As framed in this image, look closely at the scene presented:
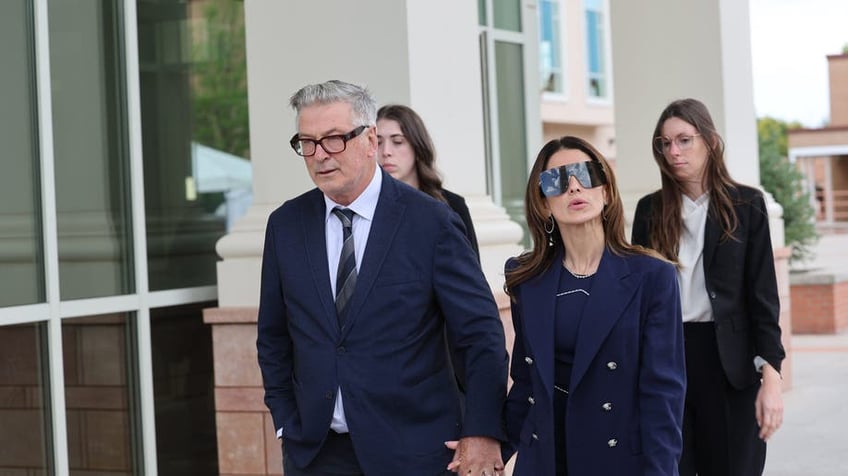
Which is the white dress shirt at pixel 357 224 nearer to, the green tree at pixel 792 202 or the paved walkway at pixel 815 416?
the paved walkway at pixel 815 416

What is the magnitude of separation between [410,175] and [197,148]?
6.57 feet

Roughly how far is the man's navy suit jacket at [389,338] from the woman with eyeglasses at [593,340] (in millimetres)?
147

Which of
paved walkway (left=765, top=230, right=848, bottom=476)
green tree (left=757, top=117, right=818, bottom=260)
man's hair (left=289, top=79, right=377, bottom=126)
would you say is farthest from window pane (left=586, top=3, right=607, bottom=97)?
man's hair (left=289, top=79, right=377, bottom=126)

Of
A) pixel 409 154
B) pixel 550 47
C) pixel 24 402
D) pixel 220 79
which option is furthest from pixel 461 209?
pixel 550 47

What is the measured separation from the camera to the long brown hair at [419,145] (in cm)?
499

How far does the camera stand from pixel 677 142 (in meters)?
5.06

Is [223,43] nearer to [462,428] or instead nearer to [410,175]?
[410,175]

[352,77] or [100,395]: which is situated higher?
[352,77]

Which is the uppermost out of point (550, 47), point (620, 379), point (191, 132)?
point (550, 47)

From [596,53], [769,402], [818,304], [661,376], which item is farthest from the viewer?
[596,53]

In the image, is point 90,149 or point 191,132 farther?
point 191,132

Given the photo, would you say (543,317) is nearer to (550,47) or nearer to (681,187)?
(681,187)

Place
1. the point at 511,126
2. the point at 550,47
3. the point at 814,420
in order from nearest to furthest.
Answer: the point at 814,420
the point at 511,126
the point at 550,47

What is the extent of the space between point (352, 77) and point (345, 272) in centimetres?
254
